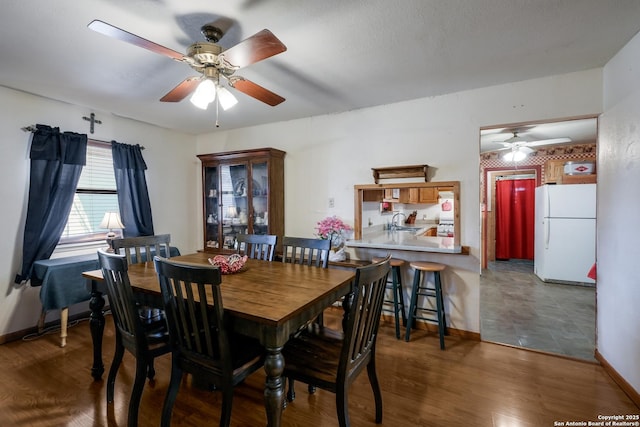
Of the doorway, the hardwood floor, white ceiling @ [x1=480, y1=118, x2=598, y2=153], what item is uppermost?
white ceiling @ [x1=480, y1=118, x2=598, y2=153]

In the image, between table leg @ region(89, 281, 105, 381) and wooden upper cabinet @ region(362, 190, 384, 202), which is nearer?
table leg @ region(89, 281, 105, 381)

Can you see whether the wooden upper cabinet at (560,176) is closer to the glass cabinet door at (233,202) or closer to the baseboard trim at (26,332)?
the glass cabinet door at (233,202)

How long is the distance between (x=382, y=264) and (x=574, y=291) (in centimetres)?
437

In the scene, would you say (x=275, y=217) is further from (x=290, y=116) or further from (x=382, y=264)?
(x=382, y=264)

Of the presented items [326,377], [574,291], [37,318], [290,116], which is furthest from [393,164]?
[37,318]

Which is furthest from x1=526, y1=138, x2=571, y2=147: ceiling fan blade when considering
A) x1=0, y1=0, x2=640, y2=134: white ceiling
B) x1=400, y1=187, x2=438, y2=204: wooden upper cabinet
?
x1=0, y1=0, x2=640, y2=134: white ceiling

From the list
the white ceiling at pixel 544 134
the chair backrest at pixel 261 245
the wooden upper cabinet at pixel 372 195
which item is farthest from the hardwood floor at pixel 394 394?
the white ceiling at pixel 544 134

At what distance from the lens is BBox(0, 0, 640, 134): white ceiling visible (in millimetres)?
1567

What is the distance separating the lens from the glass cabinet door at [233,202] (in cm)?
388

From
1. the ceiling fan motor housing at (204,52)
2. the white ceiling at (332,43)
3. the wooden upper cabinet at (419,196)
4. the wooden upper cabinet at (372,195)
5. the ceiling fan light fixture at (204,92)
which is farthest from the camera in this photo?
the wooden upper cabinet at (419,196)

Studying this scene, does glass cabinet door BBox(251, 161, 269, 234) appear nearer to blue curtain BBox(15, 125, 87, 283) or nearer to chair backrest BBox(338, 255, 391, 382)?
blue curtain BBox(15, 125, 87, 283)

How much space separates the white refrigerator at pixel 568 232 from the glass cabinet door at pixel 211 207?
4.97 meters

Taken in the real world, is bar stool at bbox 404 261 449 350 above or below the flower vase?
below

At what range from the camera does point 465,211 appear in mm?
2770
